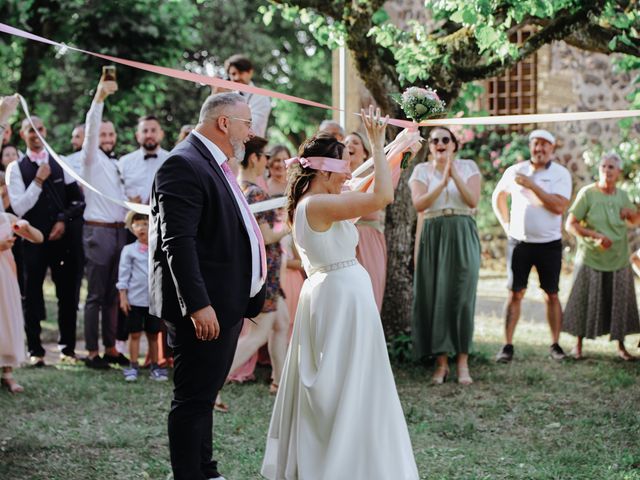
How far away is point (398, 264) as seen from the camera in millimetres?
8719

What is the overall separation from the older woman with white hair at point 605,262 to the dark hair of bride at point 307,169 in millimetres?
4918

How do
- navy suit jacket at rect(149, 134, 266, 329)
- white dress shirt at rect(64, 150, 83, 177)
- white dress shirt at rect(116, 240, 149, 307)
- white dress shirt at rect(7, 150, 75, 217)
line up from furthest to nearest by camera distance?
white dress shirt at rect(64, 150, 83, 177) < white dress shirt at rect(7, 150, 75, 217) < white dress shirt at rect(116, 240, 149, 307) < navy suit jacket at rect(149, 134, 266, 329)

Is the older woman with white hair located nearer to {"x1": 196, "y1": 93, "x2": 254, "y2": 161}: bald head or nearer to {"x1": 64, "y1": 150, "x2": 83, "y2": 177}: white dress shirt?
{"x1": 64, "y1": 150, "x2": 83, "y2": 177}: white dress shirt

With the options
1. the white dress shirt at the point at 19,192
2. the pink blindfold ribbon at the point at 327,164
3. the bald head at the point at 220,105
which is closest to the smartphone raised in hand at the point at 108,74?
the white dress shirt at the point at 19,192

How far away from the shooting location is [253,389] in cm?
748

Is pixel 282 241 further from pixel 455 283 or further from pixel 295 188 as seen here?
pixel 295 188

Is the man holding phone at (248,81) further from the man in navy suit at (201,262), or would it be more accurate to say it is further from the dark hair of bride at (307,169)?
the man in navy suit at (201,262)

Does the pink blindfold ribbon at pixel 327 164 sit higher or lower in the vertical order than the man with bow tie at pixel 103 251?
higher

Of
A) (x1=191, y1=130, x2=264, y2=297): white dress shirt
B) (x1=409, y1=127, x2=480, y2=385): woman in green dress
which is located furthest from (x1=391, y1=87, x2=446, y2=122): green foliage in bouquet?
(x1=409, y1=127, x2=480, y2=385): woman in green dress

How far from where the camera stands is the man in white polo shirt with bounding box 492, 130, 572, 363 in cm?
854

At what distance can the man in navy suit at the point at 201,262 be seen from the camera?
13.7ft

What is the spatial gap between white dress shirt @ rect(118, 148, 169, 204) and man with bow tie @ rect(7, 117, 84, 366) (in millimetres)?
503

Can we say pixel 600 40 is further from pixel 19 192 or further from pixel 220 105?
pixel 19 192

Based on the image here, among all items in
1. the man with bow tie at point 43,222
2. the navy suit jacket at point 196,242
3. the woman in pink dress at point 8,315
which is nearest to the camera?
the navy suit jacket at point 196,242
